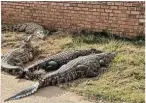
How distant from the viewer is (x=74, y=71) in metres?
7.16

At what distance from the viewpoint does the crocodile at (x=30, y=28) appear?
10003mm

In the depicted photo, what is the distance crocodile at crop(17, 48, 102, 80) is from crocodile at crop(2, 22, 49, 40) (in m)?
1.83

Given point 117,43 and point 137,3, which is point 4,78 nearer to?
point 117,43

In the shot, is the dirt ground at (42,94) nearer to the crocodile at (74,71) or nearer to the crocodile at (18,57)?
the crocodile at (74,71)

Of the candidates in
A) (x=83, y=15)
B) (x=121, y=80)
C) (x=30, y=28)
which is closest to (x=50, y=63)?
(x=121, y=80)

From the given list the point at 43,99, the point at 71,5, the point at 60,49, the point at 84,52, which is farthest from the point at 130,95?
the point at 71,5

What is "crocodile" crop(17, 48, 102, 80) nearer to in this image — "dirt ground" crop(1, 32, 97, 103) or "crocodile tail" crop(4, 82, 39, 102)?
"dirt ground" crop(1, 32, 97, 103)

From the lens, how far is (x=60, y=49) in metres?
8.77

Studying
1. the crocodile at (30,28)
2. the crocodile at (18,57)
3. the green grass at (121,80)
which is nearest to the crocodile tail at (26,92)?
the green grass at (121,80)

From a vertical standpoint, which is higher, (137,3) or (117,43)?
(137,3)

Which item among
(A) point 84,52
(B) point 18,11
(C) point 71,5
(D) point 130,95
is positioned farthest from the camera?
(B) point 18,11

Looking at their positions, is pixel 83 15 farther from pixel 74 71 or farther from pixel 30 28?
pixel 74 71

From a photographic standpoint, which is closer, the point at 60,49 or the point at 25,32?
the point at 60,49

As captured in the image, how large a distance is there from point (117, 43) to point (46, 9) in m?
2.52
